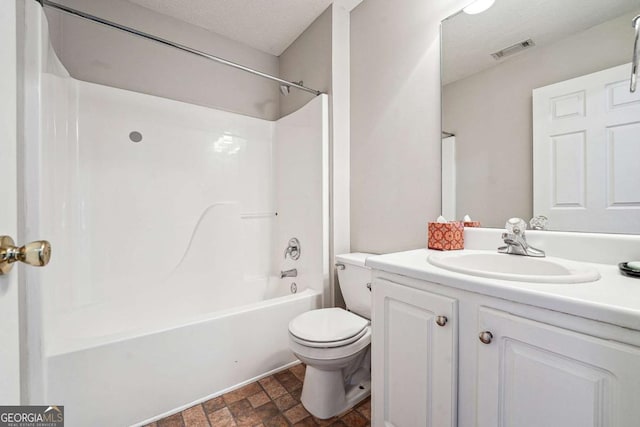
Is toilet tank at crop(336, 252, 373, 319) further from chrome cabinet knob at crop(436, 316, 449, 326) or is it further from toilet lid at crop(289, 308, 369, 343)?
chrome cabinet knob at crop(436, 316, 449, 326)

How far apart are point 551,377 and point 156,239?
2136 mm

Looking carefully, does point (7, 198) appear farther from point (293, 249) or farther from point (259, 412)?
point (293, 249)

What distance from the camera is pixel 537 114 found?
1045 mm

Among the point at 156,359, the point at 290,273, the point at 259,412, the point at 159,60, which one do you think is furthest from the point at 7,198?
the point at 159,60

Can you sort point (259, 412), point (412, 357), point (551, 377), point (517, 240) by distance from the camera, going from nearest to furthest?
point (551, 377), point (412, 357), point (517, 240), point (259, 412)

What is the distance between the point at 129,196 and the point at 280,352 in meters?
1.46

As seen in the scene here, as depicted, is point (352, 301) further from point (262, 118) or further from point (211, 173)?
point (262, 118)

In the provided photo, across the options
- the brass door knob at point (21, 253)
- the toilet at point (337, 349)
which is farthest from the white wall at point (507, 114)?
the brass door knob at point (21, 253)

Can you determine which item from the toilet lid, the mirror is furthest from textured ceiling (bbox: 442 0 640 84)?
the toilet lid

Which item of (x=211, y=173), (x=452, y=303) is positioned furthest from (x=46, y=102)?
(x=452, y=303)

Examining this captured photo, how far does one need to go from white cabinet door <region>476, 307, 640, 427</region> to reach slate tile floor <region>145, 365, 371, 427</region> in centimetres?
78

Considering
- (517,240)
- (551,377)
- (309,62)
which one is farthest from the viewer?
(309,62)

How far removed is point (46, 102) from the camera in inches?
46.8

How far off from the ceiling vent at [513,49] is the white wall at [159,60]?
184 cm
